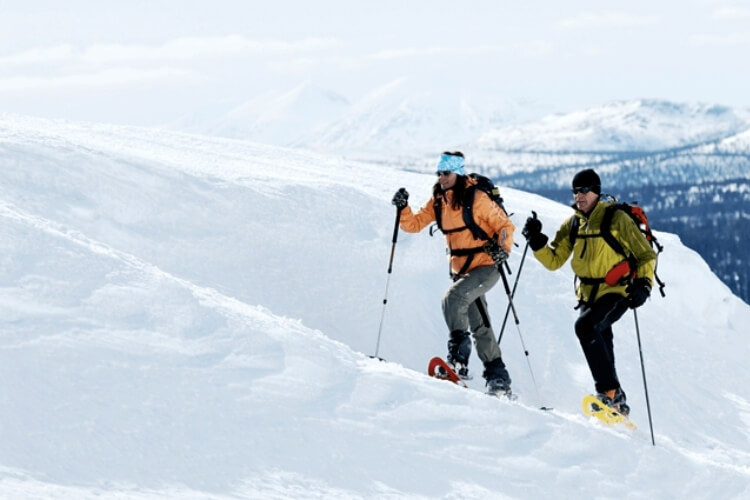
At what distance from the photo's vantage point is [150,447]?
5.20 m

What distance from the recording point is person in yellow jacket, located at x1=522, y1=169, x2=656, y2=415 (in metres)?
7.55

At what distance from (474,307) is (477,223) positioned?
0.93 m

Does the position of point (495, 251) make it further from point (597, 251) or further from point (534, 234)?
point (597, 251)

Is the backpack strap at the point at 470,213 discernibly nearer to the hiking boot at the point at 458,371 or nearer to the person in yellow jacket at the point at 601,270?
the person in yellow jacket at the point at 601,270

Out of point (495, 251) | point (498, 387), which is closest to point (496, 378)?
point (498, 387)

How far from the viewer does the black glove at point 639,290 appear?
24.6 feet

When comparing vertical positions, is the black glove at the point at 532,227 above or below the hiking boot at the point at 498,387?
above

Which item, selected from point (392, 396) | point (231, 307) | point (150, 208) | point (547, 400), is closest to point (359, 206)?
point (150, 208)

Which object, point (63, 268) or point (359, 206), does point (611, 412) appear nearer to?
point (63, 268)

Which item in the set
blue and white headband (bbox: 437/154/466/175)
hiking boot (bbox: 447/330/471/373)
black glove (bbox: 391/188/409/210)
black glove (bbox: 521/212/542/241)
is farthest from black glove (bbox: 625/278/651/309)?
black glove (bbox: 391/188/409/210)

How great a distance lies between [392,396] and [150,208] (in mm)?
5850

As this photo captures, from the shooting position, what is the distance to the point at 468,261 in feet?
27.0

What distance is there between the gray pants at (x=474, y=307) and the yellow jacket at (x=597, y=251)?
0.62 meters

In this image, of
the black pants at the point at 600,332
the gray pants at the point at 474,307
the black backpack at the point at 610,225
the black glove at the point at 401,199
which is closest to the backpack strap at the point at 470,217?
the gray pants at the point at 474,307
